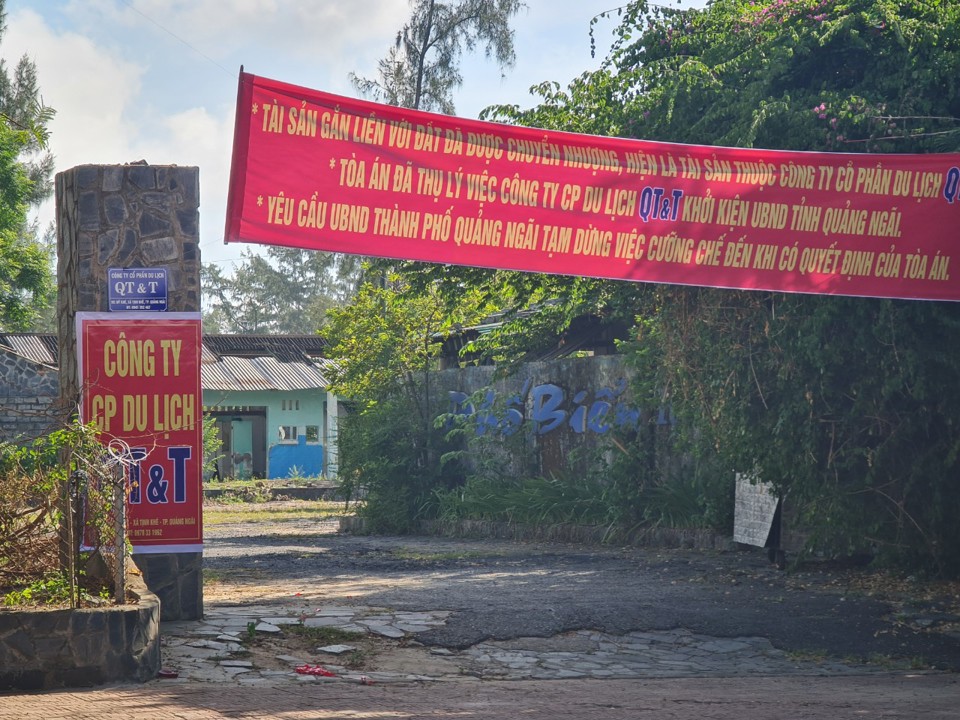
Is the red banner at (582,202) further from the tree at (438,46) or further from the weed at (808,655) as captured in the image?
the tree at (438,46)

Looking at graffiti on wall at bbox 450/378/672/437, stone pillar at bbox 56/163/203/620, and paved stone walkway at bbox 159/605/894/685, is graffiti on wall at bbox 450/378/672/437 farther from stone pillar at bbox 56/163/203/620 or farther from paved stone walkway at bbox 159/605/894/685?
stone pillar at bbox 56/163/203/620

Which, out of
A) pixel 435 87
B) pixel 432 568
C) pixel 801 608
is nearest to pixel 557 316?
pixel 432 568

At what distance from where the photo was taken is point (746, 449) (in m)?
11.6

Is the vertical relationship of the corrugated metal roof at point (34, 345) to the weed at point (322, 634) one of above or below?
above

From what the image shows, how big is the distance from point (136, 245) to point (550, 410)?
9.99 meters

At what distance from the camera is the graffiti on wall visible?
1661 cm

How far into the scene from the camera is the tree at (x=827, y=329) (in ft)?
33.8

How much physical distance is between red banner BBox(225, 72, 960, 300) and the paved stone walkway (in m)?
2.68

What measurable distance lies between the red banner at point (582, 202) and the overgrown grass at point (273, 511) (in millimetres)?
12572

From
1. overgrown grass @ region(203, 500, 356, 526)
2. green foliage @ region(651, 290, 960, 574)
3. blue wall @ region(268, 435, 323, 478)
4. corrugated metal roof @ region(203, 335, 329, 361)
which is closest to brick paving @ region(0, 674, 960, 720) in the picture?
green foliage @ region(651, 290, 960, 574)

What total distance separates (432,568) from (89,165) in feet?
19.2

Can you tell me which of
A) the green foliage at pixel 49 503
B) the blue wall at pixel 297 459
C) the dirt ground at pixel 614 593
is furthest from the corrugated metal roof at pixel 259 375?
the green foliage at pixel 49 503

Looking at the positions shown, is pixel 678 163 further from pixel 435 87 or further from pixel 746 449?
pixel 435 87

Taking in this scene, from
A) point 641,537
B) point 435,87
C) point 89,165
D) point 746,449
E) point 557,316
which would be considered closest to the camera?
point 89,165
